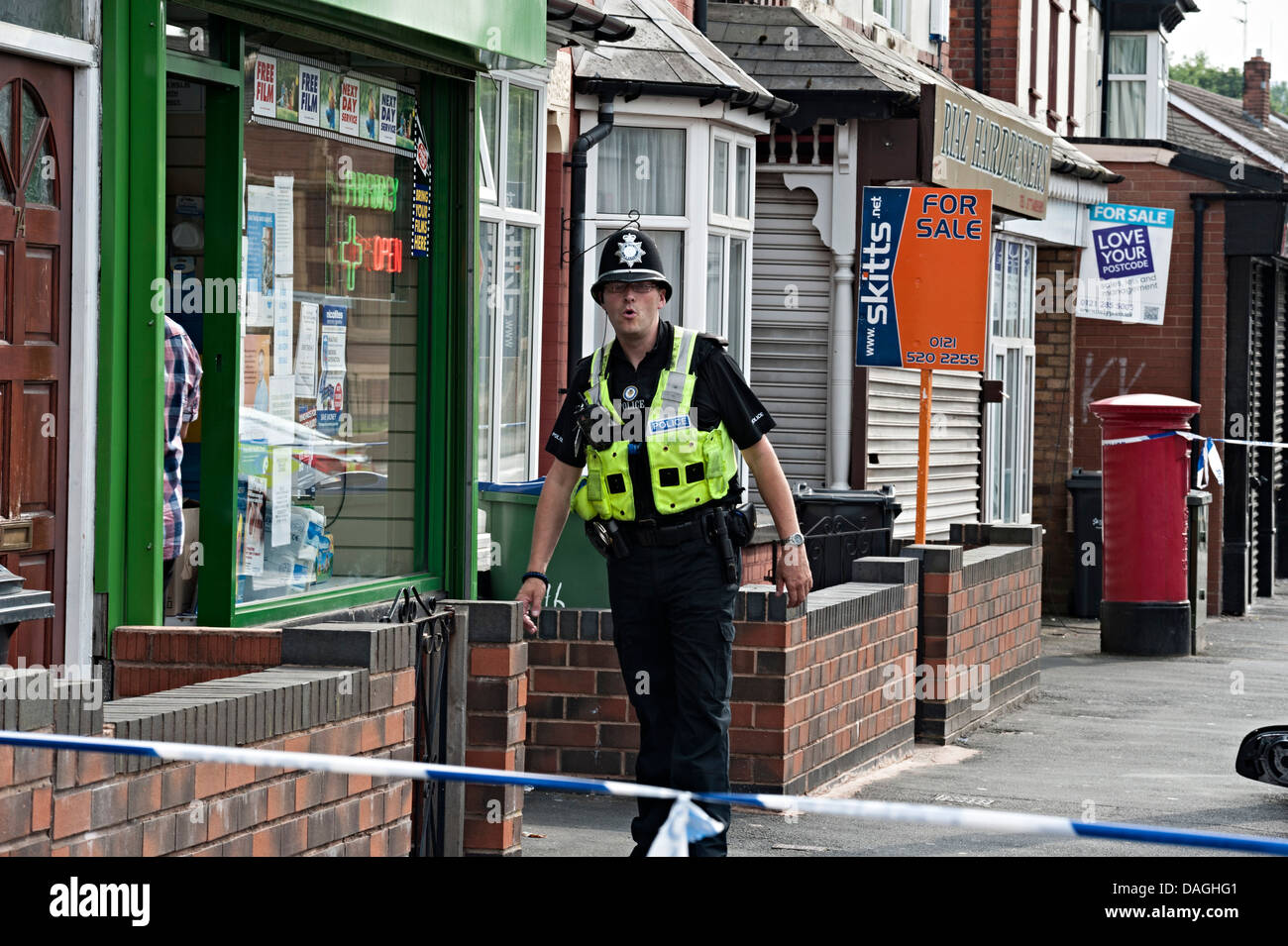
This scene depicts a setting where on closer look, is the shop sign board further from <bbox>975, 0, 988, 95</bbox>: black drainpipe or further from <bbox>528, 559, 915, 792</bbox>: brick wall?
<bbox>528, 559, 915, 792</bbox>: brick wall

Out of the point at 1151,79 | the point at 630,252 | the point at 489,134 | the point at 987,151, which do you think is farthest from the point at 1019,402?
the point at 630,252

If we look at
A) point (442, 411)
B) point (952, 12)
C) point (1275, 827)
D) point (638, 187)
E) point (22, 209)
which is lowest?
point (1275, 827)

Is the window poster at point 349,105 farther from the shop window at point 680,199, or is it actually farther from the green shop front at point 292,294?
the shop window at point 680,199

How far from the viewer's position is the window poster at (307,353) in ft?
26.9

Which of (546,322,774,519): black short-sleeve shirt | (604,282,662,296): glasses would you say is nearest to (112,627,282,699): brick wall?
(546,322,774,519): black short-sleeve shirt

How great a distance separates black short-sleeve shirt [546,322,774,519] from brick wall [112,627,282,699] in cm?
119

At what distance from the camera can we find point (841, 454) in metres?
15.4

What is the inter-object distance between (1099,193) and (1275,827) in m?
13.9

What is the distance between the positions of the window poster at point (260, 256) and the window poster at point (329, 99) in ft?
1.68

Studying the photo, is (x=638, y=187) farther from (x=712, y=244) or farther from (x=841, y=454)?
(x=841, y=454)

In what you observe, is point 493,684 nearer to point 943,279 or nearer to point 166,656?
point 166,656

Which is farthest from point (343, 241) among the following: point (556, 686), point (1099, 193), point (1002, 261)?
point (1099, 193)

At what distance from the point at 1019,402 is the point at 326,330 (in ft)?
44.2

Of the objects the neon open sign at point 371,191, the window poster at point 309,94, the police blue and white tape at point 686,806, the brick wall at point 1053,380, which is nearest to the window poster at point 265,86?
the window poster at point 309,94
